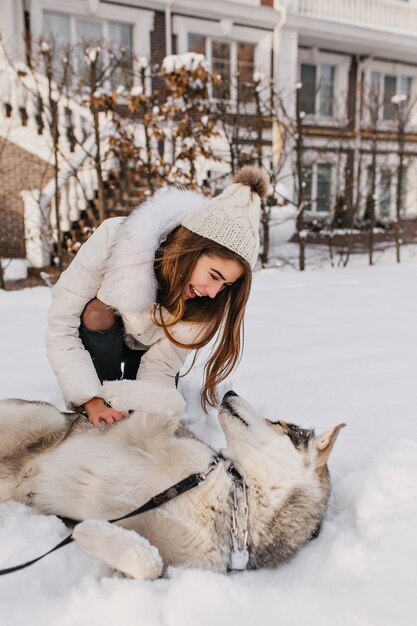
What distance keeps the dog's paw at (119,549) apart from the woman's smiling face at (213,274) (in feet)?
3.52

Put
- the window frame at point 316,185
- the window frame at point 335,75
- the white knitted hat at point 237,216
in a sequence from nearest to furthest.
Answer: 1. the white knitted hat at point 237,216
2. the window frame at point 316,185
3. the window frame at point 335,75

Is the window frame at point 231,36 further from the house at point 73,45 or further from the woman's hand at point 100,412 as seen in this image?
the woman's hand at point 100,412

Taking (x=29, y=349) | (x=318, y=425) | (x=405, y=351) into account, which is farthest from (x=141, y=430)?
(x=405, y=351)

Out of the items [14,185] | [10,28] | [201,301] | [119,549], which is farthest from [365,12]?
[119,549]

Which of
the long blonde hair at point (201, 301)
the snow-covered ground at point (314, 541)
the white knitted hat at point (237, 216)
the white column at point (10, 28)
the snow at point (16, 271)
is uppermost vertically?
the white column at point (10, 28)

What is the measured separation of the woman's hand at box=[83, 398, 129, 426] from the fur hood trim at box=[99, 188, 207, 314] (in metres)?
0.46

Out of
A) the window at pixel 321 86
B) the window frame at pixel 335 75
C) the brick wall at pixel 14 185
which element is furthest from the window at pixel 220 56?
the brick wall at pixel 14 185

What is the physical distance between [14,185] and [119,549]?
838cm

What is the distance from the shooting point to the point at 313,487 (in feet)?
6.06

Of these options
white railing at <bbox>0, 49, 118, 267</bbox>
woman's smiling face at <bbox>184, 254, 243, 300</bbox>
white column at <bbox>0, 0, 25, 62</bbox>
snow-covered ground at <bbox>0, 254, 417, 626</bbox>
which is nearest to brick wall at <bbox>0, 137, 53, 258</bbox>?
white railing at <bbox>0, 49, 118, 267</bbox>

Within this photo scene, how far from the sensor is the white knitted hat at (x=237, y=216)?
1975mm

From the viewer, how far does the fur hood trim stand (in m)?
2.15

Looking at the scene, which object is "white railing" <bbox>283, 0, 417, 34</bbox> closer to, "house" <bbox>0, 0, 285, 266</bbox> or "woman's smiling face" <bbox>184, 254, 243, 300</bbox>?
"house" <bbox>0, 0, 285, 266</bbox>

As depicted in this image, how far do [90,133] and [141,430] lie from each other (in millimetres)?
7568
